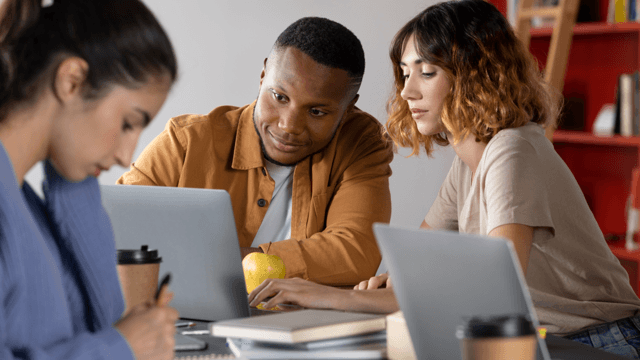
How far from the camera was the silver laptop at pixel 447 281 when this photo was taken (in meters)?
0.64

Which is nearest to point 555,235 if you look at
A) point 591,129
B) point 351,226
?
point 351,226

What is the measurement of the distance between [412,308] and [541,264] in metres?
0.74

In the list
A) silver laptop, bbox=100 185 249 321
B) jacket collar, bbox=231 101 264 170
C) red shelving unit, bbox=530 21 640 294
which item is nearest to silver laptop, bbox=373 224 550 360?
silver laptop, bbox=100 185 249 321

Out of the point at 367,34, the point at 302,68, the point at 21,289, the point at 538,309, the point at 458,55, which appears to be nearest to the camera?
the point at 21,289

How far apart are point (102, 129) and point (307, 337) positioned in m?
0.36

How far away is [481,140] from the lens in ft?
4.74

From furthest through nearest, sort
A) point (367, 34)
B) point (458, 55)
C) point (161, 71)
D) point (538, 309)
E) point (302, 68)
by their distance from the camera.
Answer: point (367, 34)
point (302, 68)
point (458, 55)
point (538, 309)
point (161, 71)

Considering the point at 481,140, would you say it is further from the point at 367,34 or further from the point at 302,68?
the point at 367,34

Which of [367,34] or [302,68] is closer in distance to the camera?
[302,68]

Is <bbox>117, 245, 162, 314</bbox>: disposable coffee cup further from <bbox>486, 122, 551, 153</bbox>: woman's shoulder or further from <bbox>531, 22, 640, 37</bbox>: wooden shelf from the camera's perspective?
<bbox>531, 22, 640, 37</bbox>: wooden shelf

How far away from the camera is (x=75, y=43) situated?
692 mm

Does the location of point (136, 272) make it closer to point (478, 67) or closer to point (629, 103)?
point (478, 67)

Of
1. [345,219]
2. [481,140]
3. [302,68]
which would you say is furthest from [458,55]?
[345,219]

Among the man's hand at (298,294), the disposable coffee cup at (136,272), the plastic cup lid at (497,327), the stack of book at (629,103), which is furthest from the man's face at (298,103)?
the stack of book at (629,103)
